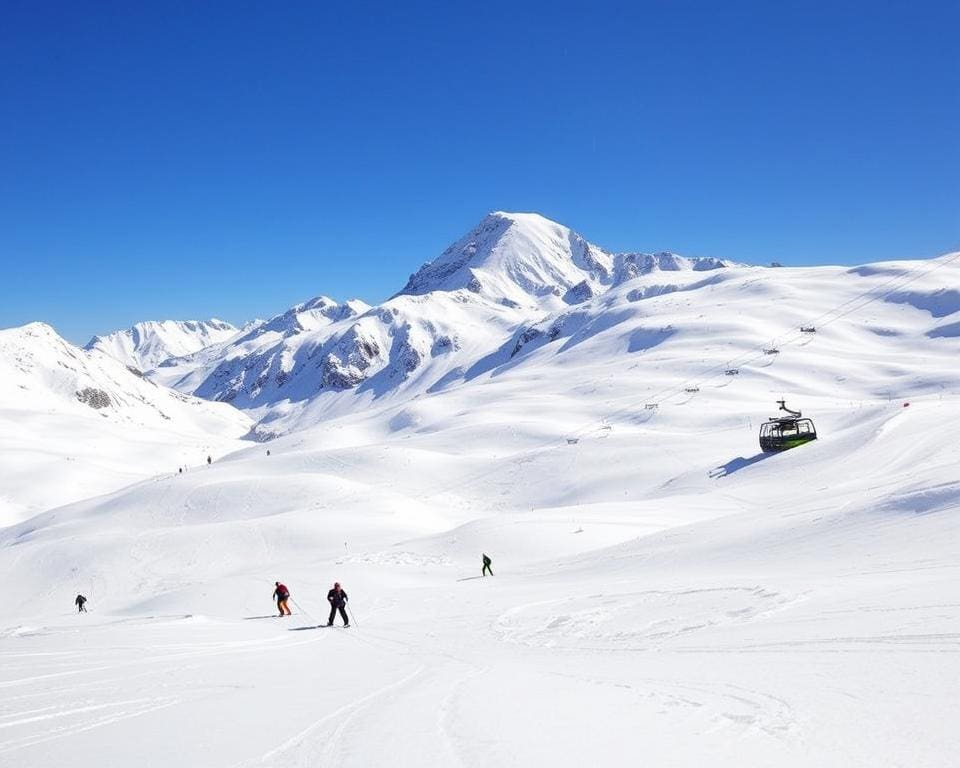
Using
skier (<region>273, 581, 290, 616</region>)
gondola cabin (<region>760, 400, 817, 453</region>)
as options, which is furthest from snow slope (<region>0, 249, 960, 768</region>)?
gondola cabin (<region>760, 400, 817, 453</region>)

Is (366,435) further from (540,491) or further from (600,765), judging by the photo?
(600,765)

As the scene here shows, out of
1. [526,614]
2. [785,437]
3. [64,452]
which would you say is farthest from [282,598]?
[64,452]

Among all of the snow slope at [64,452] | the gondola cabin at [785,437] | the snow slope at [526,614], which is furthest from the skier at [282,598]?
the snow slope at [64,452]

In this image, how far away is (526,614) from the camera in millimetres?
15320

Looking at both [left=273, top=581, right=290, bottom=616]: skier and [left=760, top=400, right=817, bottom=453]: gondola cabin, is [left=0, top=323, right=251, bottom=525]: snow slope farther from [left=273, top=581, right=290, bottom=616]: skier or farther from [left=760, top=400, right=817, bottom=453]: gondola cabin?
[left=760, top=400, right=817, bottom=453]: gondola cabin

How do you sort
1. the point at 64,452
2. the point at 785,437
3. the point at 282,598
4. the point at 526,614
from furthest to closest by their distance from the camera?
the point at 64,452 < the point at 785,437 < the point at 282,598 < the point at 526,614

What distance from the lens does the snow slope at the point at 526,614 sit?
6328 mm

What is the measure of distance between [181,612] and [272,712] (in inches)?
662

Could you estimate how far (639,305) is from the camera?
15338 cm

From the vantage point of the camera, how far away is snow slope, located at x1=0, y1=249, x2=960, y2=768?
6328mm

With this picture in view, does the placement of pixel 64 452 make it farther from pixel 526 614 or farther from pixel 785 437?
pixel 526 614

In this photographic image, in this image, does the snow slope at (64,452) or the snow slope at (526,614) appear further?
the snow slope at (64,452)

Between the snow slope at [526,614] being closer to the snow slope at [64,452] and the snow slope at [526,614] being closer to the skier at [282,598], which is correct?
the skier at [282,598]

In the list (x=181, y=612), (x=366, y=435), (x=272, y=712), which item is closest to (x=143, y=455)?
(x=366, y=435)
